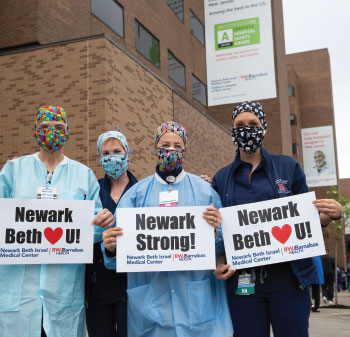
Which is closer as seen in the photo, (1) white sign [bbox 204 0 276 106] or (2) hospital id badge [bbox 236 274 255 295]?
(2) hospital id badge [bbox 236 274 255 295]

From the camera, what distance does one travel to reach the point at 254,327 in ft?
11.4

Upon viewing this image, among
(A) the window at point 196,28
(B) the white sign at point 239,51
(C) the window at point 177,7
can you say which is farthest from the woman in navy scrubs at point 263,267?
(A) the window at point 196,28

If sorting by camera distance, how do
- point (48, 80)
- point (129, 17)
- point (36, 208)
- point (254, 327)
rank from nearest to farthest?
point (254, 327) → point (36, 208) → point (48, 80) → point (129, 17)

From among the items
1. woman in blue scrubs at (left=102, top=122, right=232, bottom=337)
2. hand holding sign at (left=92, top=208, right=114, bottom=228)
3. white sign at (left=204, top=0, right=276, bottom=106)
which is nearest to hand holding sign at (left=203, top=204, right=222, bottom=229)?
woman in blue scrubs at (left=102, top=122, right=232, bottom=337)

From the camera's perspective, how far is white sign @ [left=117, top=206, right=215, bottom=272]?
12.0 feet

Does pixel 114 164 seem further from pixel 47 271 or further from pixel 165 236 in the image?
pixel 47 271

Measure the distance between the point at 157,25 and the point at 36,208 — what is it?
17.7 meters

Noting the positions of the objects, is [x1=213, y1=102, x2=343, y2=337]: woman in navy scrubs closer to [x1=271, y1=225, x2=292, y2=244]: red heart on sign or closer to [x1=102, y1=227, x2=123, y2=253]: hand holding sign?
[x1=271, y1=225, x2=292, y2=244]: red heart on sign

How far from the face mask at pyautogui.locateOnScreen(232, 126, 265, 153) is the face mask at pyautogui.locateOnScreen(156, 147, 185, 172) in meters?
0.46

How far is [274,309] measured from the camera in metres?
3.48

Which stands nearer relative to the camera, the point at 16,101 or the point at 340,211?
the point at 340,211

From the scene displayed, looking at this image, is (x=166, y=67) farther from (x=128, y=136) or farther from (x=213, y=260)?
(x=213, y=260)

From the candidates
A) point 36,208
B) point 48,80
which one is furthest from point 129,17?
point 36,208

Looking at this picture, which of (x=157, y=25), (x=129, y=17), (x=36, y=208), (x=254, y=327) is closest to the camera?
(x=254, y=327)
